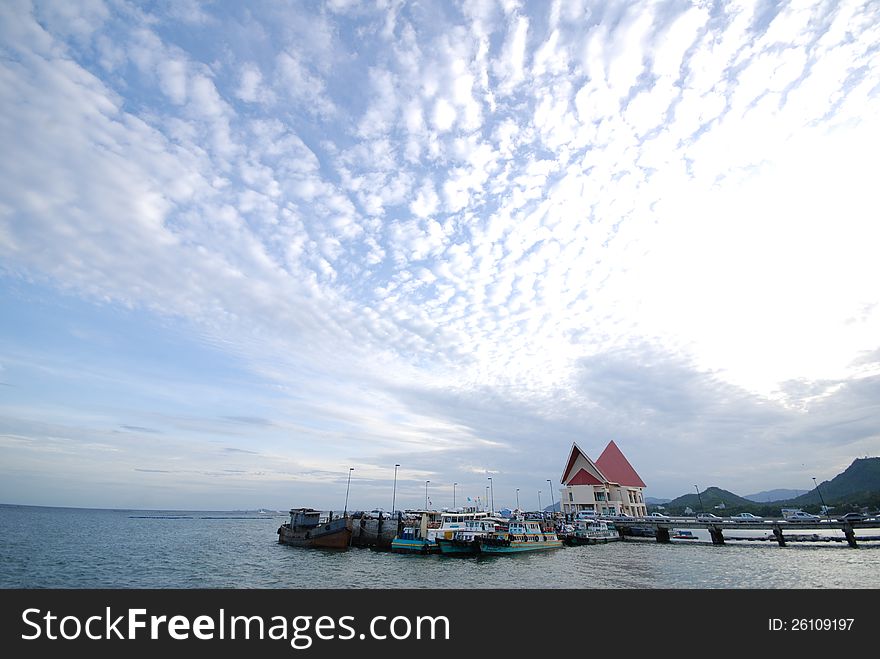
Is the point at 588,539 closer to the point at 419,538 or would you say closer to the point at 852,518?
the point at 419,538

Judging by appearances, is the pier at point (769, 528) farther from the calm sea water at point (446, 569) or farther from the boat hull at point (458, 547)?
the boat hull at point (458, 547)

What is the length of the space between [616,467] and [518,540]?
54772 millimetres

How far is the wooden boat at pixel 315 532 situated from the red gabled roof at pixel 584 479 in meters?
52.1

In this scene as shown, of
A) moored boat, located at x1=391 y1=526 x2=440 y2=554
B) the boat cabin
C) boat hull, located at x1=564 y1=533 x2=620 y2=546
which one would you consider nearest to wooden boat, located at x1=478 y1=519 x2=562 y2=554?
boat hull, located at x1=564 y1=533 x2=620 y2=546

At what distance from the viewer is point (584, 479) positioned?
9231cm

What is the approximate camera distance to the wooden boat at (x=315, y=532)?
59172 millimetres

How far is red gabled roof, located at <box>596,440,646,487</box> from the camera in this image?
95.2 m

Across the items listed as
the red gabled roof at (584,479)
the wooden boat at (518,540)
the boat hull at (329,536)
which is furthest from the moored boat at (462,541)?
the red gabled roof at (584,479)

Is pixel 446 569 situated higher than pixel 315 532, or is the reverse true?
pixel 315 532

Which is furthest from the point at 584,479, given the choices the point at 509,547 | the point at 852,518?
the point at 509,547

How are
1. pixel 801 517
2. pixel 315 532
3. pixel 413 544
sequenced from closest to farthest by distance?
pixel 413 544 < pixel 315 532 < pixel 801 517

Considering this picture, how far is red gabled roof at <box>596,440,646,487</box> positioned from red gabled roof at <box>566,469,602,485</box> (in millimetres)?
3780
